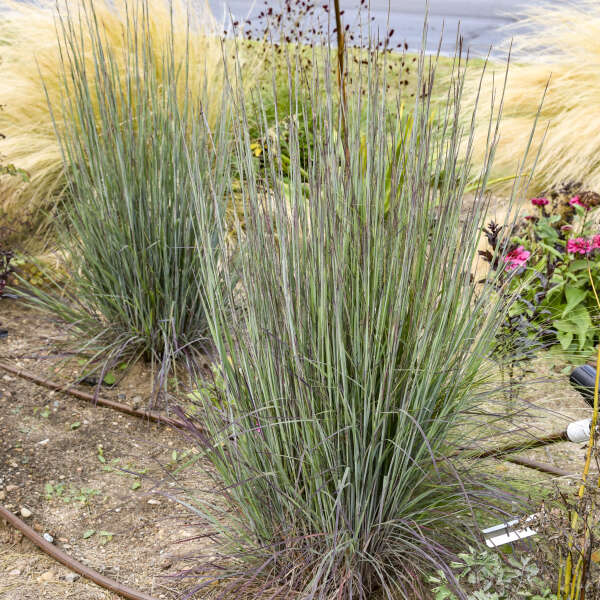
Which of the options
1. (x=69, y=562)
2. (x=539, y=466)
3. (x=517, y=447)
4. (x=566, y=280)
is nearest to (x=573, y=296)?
(x=566, y=280)

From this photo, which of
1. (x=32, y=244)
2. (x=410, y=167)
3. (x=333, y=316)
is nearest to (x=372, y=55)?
(x=410, y=167)

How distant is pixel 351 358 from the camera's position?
158 centimetres

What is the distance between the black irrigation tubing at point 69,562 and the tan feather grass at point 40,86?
88.0 inches

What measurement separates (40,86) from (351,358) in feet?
12.4

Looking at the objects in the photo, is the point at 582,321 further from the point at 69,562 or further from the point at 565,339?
the point at 69,562

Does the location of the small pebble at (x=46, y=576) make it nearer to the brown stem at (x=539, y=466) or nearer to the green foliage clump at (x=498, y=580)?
the green foliage clump at (x=498, y=580)

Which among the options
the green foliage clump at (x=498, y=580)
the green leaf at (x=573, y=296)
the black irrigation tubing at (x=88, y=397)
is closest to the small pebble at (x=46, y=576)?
the black irrigation tubing at (x=88, y=397)

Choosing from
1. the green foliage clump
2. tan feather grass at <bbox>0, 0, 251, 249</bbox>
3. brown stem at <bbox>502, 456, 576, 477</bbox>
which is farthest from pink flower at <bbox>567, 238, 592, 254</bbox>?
tan feather grass at <bbox>0, 0, 251, 249</bbox>

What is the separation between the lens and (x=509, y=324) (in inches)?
112

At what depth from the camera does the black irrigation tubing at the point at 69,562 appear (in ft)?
6.23

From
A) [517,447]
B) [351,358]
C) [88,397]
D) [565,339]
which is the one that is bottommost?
[88,397]

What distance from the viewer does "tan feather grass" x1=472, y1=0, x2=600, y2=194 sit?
161 inches

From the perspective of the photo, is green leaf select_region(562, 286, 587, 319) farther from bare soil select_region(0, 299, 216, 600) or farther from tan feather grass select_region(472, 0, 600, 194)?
bare soil select_region(0, 299, 216, 600)

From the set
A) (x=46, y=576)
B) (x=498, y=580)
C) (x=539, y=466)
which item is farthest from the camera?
(x=539, y=466)
